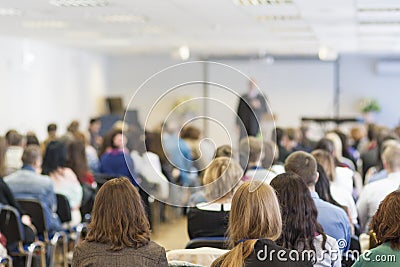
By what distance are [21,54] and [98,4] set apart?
5.57 metres

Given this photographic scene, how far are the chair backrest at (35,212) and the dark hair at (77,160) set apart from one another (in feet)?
3.83

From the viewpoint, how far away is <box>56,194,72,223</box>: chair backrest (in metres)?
6.32

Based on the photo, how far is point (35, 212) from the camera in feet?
18.9

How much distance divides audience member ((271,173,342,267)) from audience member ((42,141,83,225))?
11.9 feet

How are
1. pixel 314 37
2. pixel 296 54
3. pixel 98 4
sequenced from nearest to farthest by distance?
pixel 98 4, pixel 314 37, pixel 296 54

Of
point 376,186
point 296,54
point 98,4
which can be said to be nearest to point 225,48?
point 296,54

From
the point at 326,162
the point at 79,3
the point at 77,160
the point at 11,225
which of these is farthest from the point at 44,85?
the point at 326,162

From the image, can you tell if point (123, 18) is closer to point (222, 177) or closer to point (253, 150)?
point (253, 150)

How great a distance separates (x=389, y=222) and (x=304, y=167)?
1418mm

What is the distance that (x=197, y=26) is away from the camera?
9.87 meters

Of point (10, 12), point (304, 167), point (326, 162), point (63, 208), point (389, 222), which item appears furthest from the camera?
point (10, 12)

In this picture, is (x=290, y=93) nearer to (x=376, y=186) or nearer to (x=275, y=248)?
(x=376, y=186)

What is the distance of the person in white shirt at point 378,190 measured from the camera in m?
5.16

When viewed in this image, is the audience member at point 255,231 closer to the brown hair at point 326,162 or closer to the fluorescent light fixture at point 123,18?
the brown hair at point 326,162
